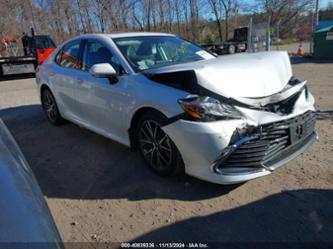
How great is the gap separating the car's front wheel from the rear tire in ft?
7.98

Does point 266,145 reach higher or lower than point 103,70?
lower

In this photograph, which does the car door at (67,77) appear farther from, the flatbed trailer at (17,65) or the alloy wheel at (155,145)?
the flatbed trailer at (17,65)

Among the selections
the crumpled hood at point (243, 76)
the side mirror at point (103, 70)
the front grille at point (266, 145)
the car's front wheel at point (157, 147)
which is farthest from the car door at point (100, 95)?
the front grille at point (266, 145)

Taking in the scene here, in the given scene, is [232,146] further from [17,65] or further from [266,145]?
[17,65]

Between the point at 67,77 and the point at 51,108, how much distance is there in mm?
1189

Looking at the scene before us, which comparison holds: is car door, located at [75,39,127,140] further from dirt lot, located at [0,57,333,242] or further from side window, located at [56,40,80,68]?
dirt lot, located at [0,57,333,242]

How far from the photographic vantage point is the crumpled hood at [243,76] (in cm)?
259

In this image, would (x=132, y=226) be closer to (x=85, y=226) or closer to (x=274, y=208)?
(x=85, y=226)

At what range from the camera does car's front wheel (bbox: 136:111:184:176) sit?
2.85m

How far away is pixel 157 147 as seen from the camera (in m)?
3.05

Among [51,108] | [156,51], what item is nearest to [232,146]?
[156,51]

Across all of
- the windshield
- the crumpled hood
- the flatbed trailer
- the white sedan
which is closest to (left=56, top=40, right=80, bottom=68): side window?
the white sedan

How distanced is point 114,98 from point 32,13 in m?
30.9

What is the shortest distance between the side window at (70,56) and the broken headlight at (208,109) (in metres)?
2.28
